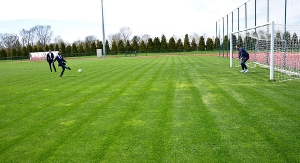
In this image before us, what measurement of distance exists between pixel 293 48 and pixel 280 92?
296 inches

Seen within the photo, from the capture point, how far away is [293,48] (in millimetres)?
15094

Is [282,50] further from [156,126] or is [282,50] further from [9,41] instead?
[9,41]

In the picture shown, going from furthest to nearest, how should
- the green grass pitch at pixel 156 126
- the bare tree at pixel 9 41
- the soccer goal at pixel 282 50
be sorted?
the bare tree at pixel 9 41
the soccer goal at pixel 282 50
the green grass pitch at pixel 156 126

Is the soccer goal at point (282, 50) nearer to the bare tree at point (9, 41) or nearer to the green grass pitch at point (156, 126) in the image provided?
the green grass pitch at point (156, 126)

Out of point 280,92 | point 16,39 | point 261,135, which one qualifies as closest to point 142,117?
point 261,135

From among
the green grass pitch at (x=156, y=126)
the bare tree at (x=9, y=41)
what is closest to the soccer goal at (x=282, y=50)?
the green grass pitch at (x=156, y=126)

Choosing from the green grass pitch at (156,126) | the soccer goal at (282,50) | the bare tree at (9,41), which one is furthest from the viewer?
the bare tree at (9,41)

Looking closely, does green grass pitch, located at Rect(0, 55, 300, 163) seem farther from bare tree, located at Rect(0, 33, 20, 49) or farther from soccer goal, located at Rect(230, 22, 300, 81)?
bare tree, located at Rect(0, 33, 20, 49)

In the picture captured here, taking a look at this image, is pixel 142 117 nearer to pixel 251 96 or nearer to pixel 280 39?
pixel 251 96

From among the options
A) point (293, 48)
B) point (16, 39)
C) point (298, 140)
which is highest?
point (16, 39)

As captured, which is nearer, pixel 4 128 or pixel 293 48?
pixel 4 128

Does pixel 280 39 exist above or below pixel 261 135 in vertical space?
above

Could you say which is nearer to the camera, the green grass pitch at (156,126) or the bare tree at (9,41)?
the green grass pitch at (156,126)

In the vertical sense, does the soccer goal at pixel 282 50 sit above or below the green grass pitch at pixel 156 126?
above
